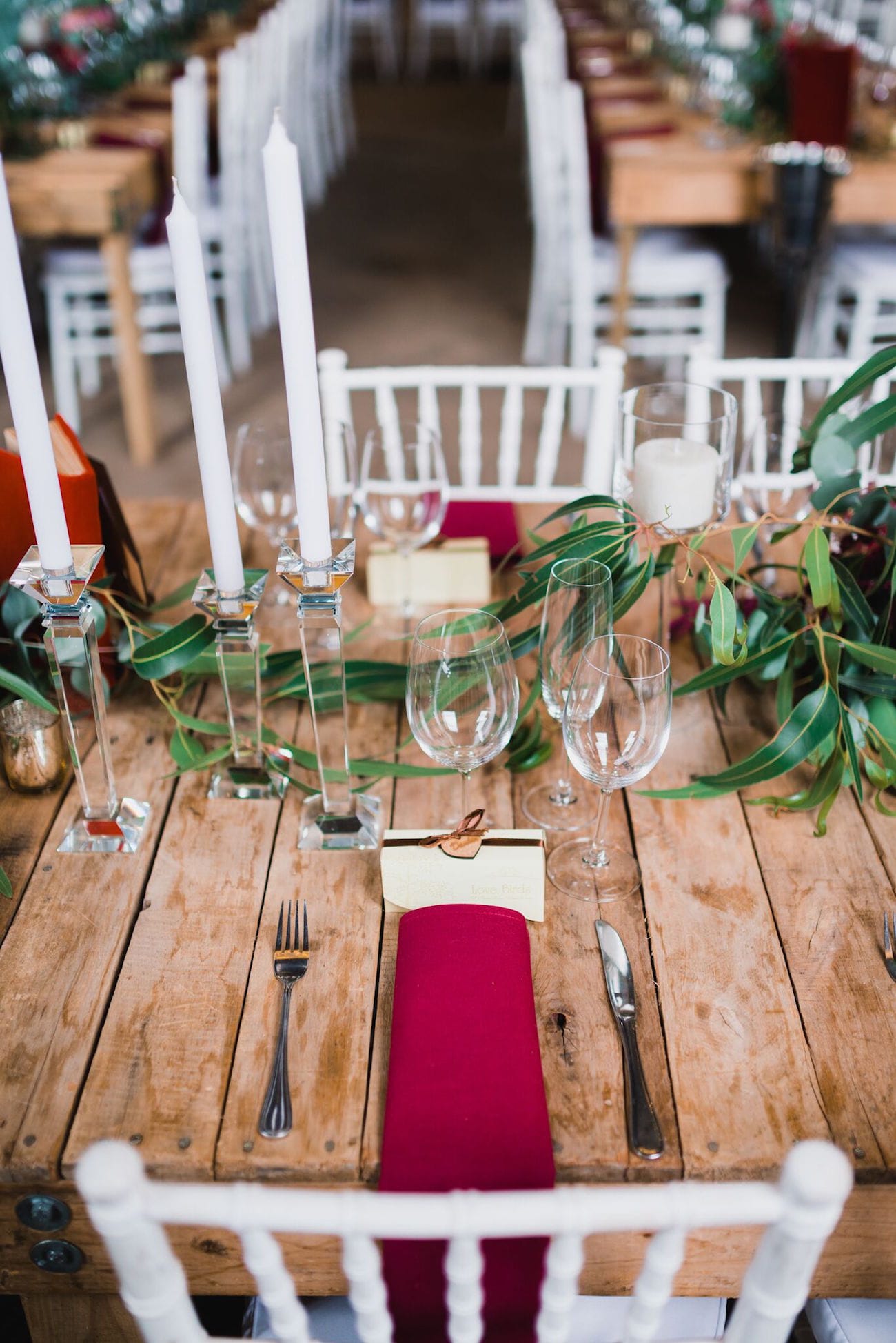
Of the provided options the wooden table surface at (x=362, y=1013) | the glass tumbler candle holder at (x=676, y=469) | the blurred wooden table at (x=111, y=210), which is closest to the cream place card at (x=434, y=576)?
the glass tumbler candle holder at (x=676, y=469)

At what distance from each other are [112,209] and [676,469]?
7.65ft

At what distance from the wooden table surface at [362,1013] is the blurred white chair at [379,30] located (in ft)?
26.6

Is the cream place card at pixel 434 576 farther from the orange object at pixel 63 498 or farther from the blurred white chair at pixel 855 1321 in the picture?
the blurred white chair at pixel 855 1321

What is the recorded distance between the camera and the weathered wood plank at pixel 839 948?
2.83ft

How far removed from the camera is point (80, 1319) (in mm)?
962

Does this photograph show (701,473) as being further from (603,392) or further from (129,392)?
(129,392)

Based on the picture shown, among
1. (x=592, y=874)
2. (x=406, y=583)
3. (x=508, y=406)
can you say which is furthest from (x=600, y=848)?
(x=508, y=406)

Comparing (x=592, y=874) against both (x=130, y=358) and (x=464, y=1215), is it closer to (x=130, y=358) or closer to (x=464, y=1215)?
(x=464, y=1215)

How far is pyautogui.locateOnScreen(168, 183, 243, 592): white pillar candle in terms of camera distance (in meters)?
0.90

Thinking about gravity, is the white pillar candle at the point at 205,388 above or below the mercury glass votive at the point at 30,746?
above

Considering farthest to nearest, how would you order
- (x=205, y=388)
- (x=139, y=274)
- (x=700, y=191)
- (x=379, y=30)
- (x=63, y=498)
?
(x=379, y=30) → (x=139, y=274) → (x=700, y=191) → (x=63, y=498) → (x=205, y=388)

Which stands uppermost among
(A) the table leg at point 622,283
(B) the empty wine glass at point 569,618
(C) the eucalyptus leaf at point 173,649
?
(B) the empty wine glass at point 569,618

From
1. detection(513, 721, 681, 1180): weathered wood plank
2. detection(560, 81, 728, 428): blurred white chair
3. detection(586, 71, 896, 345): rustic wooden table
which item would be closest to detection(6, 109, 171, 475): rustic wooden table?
detection(560, 81, 728, 428): blurred white chair

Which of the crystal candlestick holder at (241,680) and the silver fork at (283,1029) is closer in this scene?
the silver fork at (283,1029)
